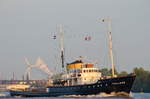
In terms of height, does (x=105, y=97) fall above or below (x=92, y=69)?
below

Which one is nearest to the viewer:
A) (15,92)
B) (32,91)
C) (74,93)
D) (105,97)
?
(105,97)

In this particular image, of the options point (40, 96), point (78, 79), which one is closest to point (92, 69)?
point (78, 79)

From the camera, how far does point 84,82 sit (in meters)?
121

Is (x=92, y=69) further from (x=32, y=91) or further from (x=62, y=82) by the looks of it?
(x=32, y=91)

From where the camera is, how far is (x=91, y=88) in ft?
376

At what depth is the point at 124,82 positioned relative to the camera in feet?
361

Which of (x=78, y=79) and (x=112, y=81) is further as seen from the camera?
(x=78, y=79)

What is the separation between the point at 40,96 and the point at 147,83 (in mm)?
68589

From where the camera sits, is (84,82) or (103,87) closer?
(103,87)

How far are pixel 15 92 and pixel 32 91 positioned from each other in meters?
14.1

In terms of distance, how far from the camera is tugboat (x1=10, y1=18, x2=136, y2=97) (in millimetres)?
110500

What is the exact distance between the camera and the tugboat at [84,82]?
363 ft

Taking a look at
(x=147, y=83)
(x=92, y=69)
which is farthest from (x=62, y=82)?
(x=147, y=83)

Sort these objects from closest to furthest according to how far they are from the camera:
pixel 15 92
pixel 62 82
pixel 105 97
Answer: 1. pixel 105 97
2. pixel 62 82
3. pixel 15 92
